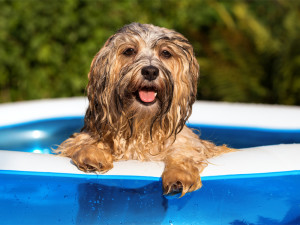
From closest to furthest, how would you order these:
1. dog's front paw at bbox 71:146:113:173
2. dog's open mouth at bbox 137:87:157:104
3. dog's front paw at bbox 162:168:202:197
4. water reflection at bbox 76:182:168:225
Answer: dog's front paw at bbox 162:168:202:197
dog's front paw at bbox 71:146:113:173
water reflection at bbox 76:182:168:225
dog's open mouth at bbox 137:87:157:104

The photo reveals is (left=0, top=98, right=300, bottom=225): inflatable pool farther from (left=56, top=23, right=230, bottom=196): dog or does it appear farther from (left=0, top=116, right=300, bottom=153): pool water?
(left=0, top=116, right=300, bottom=153): pool water

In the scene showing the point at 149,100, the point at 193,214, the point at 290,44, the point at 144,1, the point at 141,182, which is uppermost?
the point at 144,1

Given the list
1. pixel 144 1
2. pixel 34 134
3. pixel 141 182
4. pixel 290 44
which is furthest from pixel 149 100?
pixel 144 1

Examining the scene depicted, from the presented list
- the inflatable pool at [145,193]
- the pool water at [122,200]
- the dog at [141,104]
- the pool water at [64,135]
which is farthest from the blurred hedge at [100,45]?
the pool water at [122,200]

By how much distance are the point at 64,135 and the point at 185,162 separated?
9.29 ft

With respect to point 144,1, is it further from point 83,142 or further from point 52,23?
point 83,142

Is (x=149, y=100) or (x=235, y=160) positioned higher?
(x=149, y=100)

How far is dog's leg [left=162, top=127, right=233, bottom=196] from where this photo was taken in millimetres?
3066

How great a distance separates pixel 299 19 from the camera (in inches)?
312

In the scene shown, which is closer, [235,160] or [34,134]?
[235,160]

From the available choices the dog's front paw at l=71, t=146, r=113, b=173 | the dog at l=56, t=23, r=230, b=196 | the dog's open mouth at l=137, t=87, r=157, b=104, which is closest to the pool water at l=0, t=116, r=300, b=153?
the dog at l=56, t=23, r=230, b=196

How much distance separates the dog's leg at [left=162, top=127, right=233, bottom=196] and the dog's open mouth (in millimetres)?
450

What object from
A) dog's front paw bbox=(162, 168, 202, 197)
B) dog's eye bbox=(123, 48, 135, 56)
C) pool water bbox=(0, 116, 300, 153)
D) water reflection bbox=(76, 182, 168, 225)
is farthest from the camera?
pool water bbox=(0, 116, 300, 153)

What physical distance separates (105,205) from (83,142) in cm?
64
